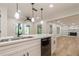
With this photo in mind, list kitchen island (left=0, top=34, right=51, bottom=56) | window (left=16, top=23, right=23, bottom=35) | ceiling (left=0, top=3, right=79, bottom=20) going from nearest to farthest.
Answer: kitchen island (left=0, top=34, right=51, bottom=56)
window (left=16, top=23, right=23, bottom=35)
ceiling (left=0, top=3, right=79, bottom=20)

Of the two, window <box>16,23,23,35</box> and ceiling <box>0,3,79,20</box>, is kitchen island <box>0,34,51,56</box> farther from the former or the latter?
ceiling <box>0,3,79,20</box>

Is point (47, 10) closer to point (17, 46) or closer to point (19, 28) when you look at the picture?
point (19, 28)

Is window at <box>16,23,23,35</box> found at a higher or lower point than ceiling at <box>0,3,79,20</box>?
lower

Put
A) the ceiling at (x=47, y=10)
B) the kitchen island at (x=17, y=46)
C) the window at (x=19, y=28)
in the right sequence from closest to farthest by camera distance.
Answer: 1. the kitchen island at (x=17, y=46)
2. the window at (x=19, y=28)
3. the ceiling at (x=47, y=10)

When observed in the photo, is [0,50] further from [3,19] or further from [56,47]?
[56,47]

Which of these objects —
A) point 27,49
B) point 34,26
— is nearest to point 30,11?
point 34,26

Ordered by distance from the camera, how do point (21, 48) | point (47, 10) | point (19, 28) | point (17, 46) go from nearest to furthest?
point (17, 46), point (21, 48), point (19, 28), point (47, 10)

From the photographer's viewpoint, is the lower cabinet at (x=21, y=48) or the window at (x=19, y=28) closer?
the lower cabinet at (x=21, y=48)

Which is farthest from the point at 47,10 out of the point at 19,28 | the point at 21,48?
the point at 21,48

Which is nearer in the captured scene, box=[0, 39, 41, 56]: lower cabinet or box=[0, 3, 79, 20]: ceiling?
box=[0, 39, 41, 56]: lower cabinet

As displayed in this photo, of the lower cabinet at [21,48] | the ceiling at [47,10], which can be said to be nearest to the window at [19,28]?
the ceiling at [47,10]

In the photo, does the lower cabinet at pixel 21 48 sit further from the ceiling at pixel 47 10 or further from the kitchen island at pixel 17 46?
the ceiling at pixel 47 10

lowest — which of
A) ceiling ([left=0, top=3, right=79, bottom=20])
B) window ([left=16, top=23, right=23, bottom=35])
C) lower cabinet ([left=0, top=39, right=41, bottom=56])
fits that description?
lower cabinet ([left=0, top=39, right=41, bottom=56])

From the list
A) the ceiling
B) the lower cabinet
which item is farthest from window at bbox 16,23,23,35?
the lower cabinet
